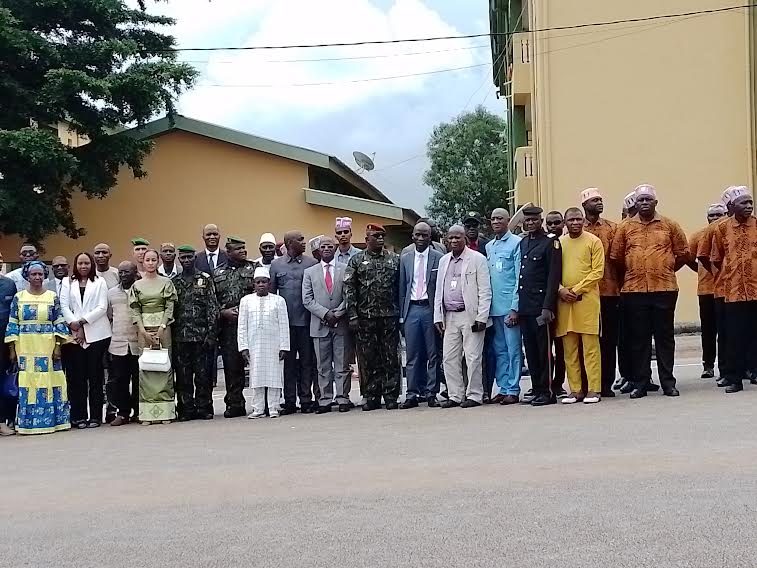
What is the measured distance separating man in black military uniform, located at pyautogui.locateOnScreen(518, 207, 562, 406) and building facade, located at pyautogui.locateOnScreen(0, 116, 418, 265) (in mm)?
12055

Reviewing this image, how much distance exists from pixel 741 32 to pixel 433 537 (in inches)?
765

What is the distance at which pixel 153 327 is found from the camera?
11.1 meters

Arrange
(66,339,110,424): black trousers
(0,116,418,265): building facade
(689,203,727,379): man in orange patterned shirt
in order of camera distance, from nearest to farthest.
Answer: (66,339,110,424): black trousers
(689,203,727,379): man in orange patterned shirt
(0,116,418,265): building facade

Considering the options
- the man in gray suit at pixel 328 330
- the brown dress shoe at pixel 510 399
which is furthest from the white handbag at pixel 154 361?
the brown dress shoe at pixel 510 399

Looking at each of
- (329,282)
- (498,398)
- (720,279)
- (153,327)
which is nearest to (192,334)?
(153,327)

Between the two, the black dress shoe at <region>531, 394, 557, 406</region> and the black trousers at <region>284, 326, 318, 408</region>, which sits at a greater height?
the black trousers at <region>284, 326, 318, 408</region>

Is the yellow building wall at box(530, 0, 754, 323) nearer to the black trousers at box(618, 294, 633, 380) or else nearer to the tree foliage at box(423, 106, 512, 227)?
the black trousers at box(618, 294, 633, 380)

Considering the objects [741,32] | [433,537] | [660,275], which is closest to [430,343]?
[660,275]

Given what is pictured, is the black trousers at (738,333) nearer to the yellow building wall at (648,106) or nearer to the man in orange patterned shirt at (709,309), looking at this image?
the man in orange patterned shirt at (709,309)

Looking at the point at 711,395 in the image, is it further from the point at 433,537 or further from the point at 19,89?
the point at 19,89

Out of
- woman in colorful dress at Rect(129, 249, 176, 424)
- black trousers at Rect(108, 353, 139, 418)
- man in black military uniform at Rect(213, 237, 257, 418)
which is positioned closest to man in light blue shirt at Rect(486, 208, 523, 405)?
man in black military uniform at Rect(213, 237, 257, 418)

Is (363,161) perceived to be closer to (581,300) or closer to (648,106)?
(648,106)

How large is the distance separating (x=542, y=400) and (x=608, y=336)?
1.16 metres

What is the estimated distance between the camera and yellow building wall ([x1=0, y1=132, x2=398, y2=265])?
22500 millimetres
